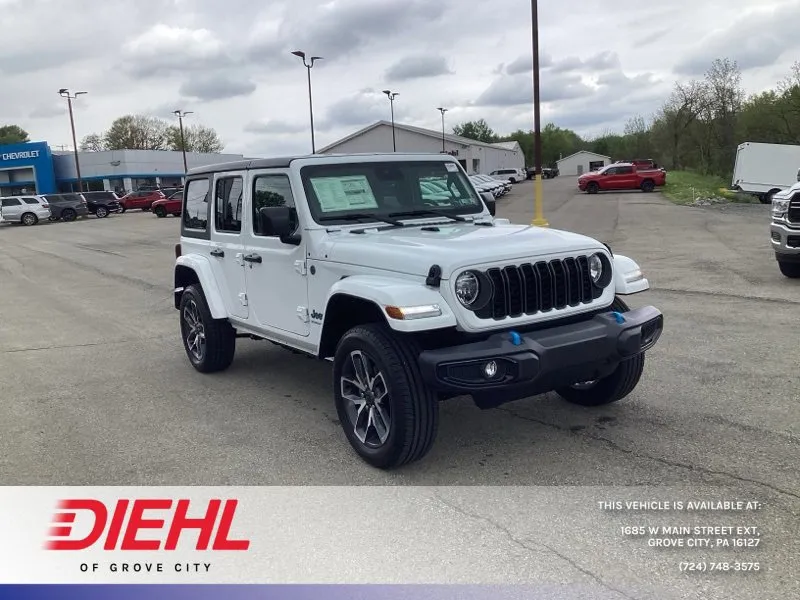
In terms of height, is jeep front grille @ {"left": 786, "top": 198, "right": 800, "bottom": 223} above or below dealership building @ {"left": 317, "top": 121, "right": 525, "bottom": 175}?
below

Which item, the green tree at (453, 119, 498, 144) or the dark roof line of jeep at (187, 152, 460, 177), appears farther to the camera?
the green tree at (453, 119, 498, 144)

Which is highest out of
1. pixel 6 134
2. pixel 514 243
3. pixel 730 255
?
pixel 6 134

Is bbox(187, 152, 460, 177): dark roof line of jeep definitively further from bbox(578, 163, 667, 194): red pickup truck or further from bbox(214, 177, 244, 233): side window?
bbox(578, 163, 667, 194): red pickup truck

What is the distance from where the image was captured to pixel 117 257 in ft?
64.6

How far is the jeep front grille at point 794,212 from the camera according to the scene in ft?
33.1

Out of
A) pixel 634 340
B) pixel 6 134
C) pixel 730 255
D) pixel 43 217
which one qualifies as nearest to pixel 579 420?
pixel 634 340

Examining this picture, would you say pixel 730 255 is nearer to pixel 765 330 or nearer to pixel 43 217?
pixel 765 330

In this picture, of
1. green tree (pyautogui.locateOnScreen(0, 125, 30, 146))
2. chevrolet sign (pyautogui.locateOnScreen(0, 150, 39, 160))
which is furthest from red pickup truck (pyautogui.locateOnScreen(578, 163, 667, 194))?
green tree (pyautogui.locateOnScreen(0, 125, 30, 146))

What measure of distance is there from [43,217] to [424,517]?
43.7 meters

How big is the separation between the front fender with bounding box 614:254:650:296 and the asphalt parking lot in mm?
953

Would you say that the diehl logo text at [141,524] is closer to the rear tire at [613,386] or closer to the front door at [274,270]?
the front door at [274,270]

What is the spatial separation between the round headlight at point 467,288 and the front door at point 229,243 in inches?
94.4

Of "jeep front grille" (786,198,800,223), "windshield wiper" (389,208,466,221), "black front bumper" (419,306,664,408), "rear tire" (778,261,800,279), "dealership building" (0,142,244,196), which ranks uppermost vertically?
"dealership building" (0,142,244,196)

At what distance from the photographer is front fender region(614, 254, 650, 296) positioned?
4.76 metres
